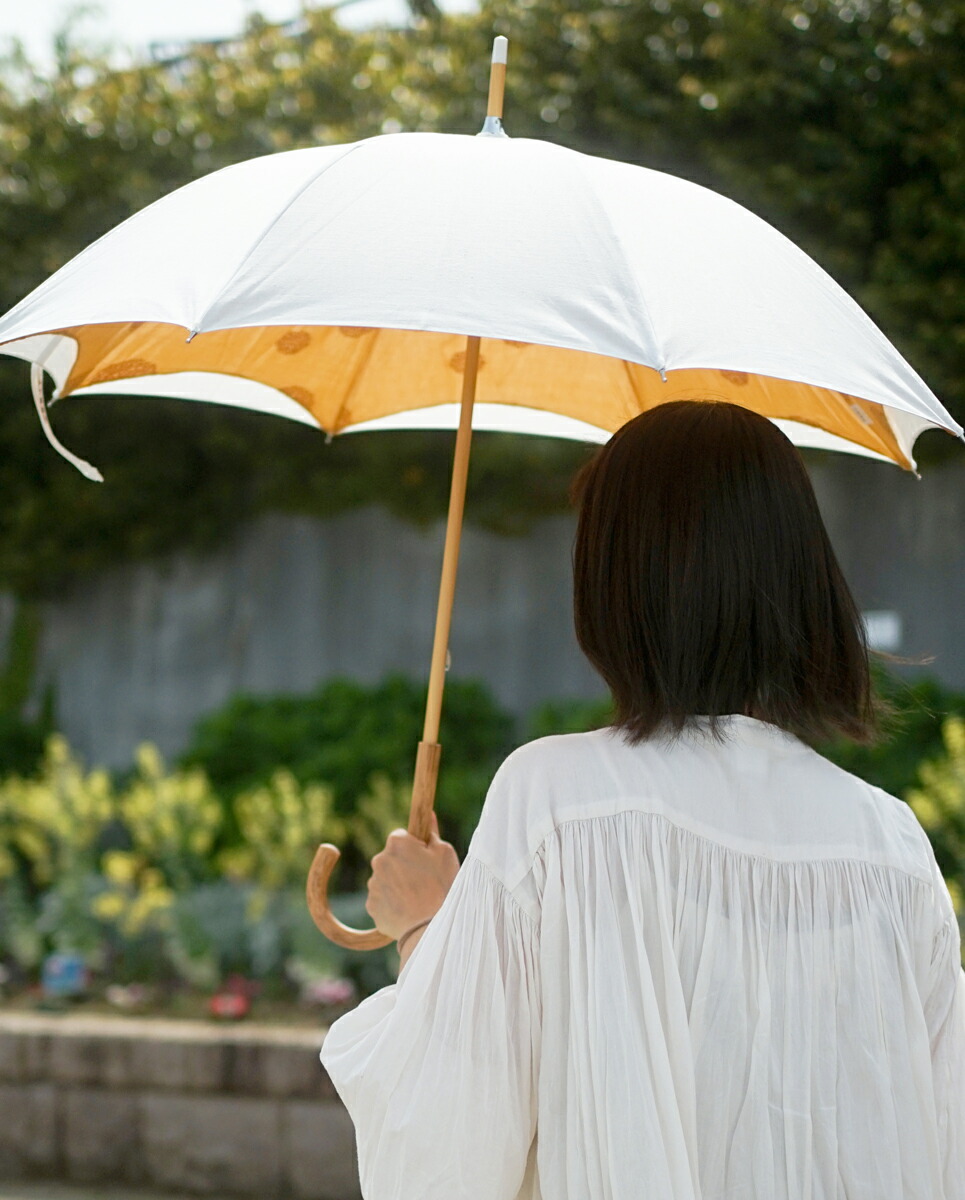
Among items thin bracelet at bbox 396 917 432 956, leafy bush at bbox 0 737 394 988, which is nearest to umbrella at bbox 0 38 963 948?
thin bracelet at bbox 396 917 432 956

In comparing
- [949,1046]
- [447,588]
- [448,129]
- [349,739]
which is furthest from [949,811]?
[448,129]

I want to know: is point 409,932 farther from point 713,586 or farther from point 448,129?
point 448,129

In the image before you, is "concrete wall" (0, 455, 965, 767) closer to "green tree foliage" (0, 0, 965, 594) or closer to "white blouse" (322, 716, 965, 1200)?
"green tree foliage" (0, 0, 965, 594)

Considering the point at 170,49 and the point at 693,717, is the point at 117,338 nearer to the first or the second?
the point at 693,717

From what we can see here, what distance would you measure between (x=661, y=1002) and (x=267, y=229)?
3.00 ft

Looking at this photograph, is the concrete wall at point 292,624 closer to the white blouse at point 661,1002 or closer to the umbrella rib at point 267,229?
the umbrella rib at point 267,229

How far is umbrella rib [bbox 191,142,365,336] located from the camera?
1.32 meters

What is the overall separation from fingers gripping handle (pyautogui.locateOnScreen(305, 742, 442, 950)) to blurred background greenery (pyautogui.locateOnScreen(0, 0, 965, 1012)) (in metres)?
2.30

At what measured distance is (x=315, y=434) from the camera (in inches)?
240

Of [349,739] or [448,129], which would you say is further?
[448,129]

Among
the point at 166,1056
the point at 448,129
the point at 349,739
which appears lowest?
the point at 166,1056

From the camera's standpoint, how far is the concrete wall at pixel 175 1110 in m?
3.54

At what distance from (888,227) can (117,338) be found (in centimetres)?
397

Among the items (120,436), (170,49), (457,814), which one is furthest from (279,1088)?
(170,49)
